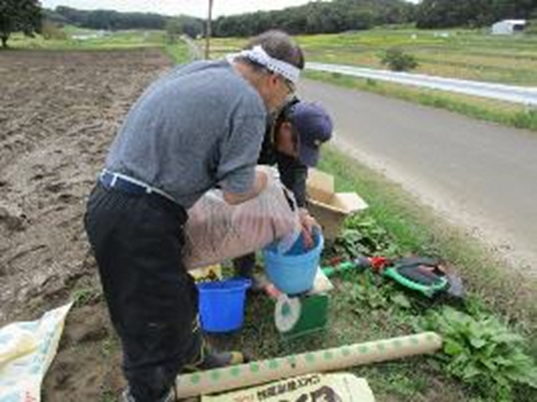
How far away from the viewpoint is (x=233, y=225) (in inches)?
129

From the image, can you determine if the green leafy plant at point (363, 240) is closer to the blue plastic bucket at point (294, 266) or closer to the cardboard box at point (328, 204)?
the cardboard box at point (328, 204)

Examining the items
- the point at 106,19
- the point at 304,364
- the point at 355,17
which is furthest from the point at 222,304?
the point at 106,19

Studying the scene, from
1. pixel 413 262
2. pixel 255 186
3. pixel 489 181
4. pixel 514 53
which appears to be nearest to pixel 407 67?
pixel 514 53

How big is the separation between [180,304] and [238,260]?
121 centimetres

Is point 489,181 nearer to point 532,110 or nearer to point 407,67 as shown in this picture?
point 532,110

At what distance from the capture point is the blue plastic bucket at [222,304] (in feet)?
12.0

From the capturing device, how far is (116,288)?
2865mm

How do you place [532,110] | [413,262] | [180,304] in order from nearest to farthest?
[180,304], [413,262], [532,110]

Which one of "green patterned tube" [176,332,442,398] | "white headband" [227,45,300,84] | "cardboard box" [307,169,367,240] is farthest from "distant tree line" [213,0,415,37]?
"white headband" [227,45,300,84]

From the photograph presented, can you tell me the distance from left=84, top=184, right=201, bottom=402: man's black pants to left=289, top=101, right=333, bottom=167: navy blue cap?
1.35 meters

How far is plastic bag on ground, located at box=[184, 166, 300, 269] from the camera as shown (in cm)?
324

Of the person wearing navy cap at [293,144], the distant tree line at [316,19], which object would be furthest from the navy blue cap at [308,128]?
the distant tree line at [316,19]

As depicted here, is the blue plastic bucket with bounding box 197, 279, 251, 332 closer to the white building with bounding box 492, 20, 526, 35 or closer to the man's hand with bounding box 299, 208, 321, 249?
the man's hand with bounding box 299, 208, 321, 249

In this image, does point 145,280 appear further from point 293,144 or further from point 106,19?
point 106,19
